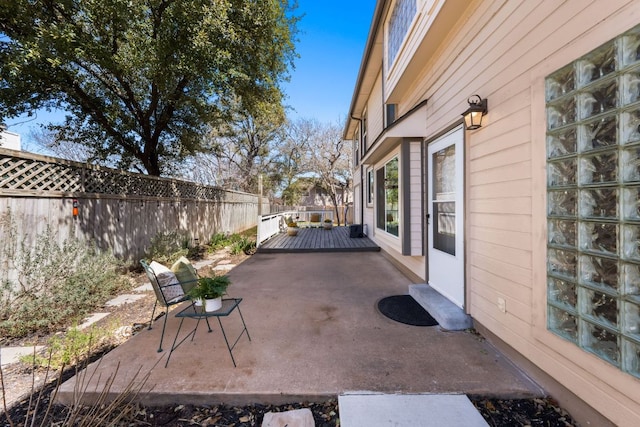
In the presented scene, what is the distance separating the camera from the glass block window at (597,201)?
147cm

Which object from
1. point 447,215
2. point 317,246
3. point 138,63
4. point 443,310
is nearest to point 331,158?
point 317,246

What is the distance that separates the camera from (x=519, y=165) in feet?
7.57

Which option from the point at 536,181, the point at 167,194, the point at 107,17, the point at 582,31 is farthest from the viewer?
the point at 167,194

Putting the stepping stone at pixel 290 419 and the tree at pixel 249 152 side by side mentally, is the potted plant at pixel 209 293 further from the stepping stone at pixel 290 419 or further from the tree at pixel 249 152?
the tree at pixel 249 152

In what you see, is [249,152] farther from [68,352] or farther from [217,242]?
[68,352]

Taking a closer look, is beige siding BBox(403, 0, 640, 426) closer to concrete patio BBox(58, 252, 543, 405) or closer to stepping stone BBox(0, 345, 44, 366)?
concrete patio BBox(58, 252, 543, 405)

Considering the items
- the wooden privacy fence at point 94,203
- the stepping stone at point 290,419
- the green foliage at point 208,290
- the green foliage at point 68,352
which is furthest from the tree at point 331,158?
the stepping stone at point 290,419

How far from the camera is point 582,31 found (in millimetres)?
1745

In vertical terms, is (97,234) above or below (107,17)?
below

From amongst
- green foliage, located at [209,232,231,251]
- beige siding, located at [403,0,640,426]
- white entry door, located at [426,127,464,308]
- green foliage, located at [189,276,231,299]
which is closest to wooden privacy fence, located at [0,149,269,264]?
green foliage, located at [209,232,231,251]

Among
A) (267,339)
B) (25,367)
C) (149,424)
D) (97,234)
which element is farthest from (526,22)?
(97,234)

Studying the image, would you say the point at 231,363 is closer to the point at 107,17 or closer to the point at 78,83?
the point at 107,17

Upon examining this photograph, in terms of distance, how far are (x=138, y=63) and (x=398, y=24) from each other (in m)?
4.57

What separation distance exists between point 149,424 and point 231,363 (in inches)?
27.2
